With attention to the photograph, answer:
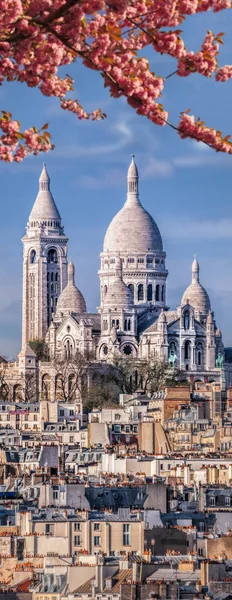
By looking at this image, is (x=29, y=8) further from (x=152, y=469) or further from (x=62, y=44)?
(x=152, y=469)

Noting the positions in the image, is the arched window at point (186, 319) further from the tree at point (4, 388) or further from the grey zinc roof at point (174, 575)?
the grey zinc roof at point (174, 575)

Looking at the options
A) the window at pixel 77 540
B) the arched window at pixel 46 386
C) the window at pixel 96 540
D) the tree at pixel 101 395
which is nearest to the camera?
the window at pixel 77 540

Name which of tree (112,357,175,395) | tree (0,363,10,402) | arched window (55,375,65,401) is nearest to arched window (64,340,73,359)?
tree (112,357,175,395)

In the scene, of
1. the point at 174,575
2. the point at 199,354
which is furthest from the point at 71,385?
the point at 174,575

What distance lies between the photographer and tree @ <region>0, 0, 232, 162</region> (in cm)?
1622

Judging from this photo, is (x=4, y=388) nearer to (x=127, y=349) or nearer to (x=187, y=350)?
(x=127, y=349)

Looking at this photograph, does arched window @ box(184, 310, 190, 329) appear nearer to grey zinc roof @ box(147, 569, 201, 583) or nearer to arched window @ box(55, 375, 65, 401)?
arched window @ box(55, 375, 65, 401)

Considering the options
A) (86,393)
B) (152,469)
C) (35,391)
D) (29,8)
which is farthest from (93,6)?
(35,391)

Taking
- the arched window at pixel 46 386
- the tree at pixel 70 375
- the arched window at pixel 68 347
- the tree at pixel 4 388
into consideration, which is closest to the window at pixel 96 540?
the tree at pixel 4 388

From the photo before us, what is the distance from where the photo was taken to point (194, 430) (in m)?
101

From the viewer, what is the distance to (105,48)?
1647 centimetres

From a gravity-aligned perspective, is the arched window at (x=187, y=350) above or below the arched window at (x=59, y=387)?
above

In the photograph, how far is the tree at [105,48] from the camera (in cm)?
1622

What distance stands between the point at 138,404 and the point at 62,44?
11403cm
